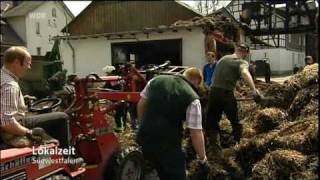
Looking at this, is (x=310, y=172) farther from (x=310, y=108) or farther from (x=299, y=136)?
(x=310, y=108)

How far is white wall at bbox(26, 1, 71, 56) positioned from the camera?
184ft

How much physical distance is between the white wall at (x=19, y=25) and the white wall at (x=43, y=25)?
52 centimetres

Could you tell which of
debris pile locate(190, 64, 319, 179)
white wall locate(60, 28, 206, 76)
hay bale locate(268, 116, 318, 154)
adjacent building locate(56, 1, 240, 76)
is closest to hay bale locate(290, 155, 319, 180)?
debris pile locate(190, 64, 319, 179)

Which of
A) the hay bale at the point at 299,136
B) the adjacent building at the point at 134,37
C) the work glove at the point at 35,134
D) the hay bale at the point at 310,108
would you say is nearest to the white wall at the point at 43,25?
the adjacent building at the point at 134,37

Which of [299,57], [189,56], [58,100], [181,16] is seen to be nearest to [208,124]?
[58,100]

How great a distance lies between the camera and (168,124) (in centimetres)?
499

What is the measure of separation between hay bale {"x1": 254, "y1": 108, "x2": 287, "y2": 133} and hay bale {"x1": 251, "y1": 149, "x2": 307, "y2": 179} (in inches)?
44.4

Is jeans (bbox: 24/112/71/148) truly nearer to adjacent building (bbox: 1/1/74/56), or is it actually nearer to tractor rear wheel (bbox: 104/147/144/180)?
tractor rear wheel (bbox: 104/147/144/180)

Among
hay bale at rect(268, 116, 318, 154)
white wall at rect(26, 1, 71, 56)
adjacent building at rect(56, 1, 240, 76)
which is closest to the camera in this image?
hay bale at rect(268, 116, 318, 154)

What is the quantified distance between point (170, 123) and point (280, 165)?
2357mm

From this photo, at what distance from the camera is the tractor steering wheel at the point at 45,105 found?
5820mm

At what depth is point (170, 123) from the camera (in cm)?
500

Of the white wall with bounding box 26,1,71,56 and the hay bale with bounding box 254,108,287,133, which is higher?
the white wall with bounding box 26,1,71,56

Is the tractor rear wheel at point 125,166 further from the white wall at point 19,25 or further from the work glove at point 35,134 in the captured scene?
the white wall at point 19,25
